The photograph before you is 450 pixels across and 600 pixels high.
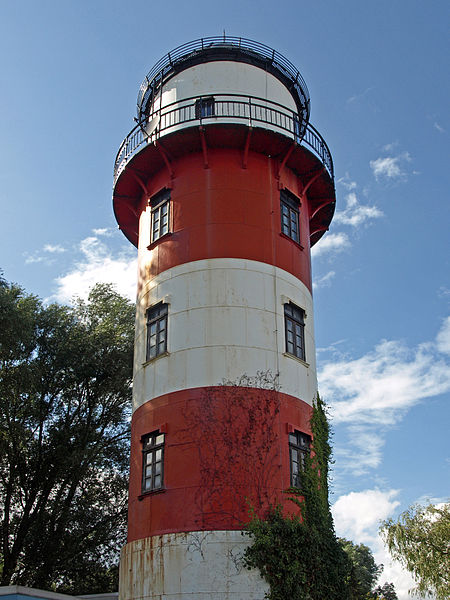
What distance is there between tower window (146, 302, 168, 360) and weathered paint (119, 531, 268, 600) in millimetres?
5630

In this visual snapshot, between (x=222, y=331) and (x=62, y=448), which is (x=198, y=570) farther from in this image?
(x=62, y=448)

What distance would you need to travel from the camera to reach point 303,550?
55.9 ft

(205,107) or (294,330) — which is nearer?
(294,330)

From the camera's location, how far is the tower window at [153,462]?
18234 mm

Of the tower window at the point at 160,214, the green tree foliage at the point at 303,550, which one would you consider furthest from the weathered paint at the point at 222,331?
the green tree foliage at the point at 303,550

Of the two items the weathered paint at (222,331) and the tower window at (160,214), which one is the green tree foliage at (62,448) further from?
the weathered paint at (222,331)

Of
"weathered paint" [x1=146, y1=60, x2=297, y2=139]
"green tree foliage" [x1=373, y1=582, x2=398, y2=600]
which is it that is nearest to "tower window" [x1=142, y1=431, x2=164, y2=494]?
"weathered paint" [x1=146, y1=60, x2=297, y2=139]

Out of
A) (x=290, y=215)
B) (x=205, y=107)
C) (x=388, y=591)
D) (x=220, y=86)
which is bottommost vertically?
(x=388, y=591)

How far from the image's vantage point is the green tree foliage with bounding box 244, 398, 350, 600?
16.4 meters

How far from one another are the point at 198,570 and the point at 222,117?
14.4 m

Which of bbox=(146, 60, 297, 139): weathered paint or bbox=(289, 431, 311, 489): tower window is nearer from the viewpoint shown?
bbox=(289, 431, 311, 489): tower window

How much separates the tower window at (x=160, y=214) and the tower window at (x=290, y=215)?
156 inches

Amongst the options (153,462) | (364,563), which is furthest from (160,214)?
(364,563)

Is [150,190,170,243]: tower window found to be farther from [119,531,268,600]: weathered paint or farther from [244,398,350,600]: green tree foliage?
[119,531,268,600]: weathered paint
